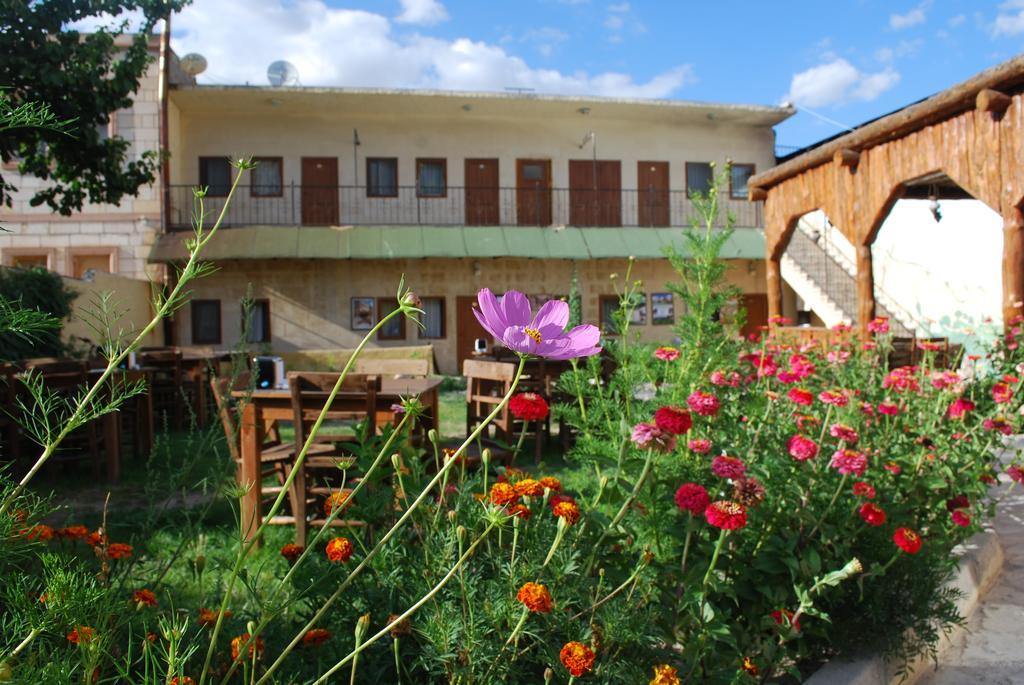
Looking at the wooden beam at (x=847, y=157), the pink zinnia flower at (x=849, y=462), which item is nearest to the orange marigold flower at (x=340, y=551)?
the pink zinnia flower at (x=849, y=462)

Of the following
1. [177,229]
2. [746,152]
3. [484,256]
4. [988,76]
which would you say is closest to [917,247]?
[746,152]

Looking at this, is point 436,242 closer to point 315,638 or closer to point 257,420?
point 257,420

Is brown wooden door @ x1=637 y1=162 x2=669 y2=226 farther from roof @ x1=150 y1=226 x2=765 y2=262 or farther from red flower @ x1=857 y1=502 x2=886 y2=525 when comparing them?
red flower @ x1=857 y1=502 x2=886 y2=525

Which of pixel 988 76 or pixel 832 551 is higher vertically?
pixel 988 76

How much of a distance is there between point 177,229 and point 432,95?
19.6ft

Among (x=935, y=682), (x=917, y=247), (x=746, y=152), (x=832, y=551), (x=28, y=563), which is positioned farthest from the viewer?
(x=746, y=152)

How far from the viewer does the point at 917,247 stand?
13.2 meters

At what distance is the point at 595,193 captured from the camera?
1755 centimetres

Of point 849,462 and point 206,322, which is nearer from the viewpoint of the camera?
point 849,462

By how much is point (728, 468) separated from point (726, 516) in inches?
8.1

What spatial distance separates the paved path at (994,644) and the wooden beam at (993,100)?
2.72m

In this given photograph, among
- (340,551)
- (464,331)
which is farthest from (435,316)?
(340,551)

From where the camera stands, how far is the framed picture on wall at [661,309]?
682 inches

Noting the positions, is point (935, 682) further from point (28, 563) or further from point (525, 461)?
point (525, 461)
